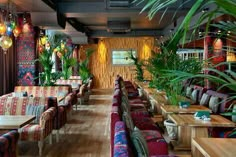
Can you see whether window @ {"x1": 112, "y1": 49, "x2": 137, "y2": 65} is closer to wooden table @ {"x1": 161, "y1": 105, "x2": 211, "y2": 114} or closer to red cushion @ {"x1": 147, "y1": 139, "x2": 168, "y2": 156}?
wooden table @ {"x1": 161, "y1": 105, "x2": 211, "y2": 114}

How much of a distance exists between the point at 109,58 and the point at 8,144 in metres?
15.7

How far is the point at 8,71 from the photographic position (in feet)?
29.0

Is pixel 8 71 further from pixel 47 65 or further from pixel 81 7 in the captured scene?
pixel 81 7

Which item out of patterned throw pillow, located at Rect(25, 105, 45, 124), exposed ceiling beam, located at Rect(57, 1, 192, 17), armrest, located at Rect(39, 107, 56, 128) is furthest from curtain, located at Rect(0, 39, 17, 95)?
armrest, located at Rect(39, 107, 56, 128)

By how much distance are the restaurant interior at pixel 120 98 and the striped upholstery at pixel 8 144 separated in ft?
0.03

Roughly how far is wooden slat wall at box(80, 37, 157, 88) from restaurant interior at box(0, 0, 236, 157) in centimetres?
519

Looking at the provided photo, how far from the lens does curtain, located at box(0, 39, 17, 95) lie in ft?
27.5

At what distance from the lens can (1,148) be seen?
118 inches

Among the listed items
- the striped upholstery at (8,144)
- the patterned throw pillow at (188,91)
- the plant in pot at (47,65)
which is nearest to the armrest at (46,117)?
the striped upholstery at (8,144)

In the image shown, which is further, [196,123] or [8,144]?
[196,123]

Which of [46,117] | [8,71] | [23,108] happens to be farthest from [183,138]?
[8,71]

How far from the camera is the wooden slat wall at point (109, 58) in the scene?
18.7 m

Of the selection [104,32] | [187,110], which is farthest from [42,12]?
[104,32]

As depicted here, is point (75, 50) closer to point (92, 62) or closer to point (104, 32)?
point (92, 62)
